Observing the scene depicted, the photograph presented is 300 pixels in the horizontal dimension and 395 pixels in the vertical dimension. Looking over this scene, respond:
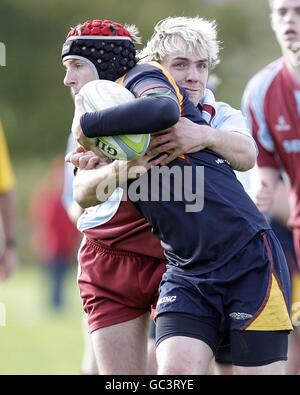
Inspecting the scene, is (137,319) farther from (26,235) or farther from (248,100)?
(26,235)

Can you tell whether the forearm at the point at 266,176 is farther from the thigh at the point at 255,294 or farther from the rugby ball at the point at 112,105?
the rugby ball at the point at 112,105

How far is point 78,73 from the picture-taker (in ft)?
17.0

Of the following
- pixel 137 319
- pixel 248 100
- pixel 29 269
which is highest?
pixel 29 269

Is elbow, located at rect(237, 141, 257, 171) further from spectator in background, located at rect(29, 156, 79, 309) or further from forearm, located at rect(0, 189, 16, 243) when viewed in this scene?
spectator in background, located at rect(29, 156, 79, 309)

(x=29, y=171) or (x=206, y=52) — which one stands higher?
(x=29, y=171)

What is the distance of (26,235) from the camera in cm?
2952

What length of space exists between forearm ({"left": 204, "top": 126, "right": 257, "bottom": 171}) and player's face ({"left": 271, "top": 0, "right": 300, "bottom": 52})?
2370mm

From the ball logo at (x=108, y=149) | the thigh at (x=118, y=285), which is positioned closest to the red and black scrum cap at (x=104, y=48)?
the ball logo at (x=108, y=149)

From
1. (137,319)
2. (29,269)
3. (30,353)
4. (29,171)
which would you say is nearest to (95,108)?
(137,319)

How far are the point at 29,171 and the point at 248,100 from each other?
25632mm

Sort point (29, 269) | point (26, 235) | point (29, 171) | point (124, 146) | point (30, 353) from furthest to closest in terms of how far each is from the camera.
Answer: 1. point (29, 171)
2. point (26, 235)
3. point (29, 269)
4. point (30, 353)
5. point (124, 146)

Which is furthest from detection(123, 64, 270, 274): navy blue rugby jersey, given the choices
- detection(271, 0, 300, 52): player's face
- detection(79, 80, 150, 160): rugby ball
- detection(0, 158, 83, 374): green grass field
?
detection(0, 158, 83, 374): green grass field

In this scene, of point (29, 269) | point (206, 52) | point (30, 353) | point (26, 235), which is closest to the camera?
point (206, 52)

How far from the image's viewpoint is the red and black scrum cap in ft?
16.6
